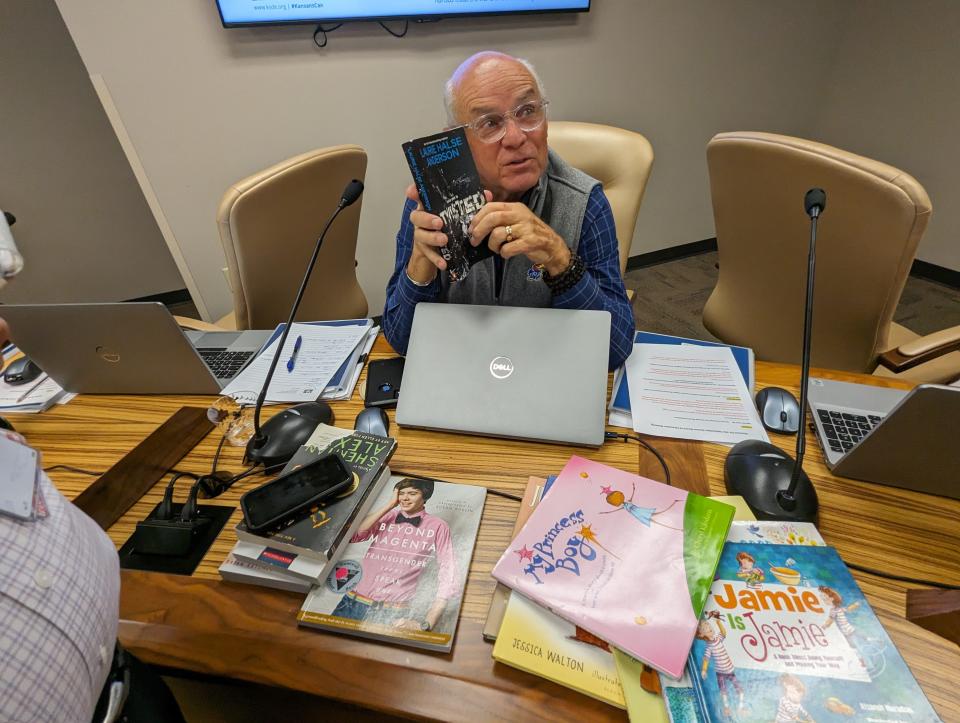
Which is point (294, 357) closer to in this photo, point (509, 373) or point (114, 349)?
point (114, 349)

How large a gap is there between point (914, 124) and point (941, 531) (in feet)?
10.5

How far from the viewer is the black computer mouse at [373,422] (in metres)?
0.80

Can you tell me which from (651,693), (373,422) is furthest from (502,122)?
(651,693)

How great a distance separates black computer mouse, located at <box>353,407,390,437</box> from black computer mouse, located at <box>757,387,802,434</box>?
0.65m

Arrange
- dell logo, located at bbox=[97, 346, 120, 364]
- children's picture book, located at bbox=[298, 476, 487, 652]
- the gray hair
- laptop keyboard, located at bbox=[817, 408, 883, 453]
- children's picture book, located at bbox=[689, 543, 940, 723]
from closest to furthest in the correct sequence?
1. children's picture book, located at bbox=[689, 543, 940, 723]
2. children's picture book, located at bbox=[298, 476, 487, 652]
3. laptop keyboard, located at bbox=[817, 408, 883, 453]
4. dell logo, located at bbox=[97, 346, 120, 364]
5. the gray hair

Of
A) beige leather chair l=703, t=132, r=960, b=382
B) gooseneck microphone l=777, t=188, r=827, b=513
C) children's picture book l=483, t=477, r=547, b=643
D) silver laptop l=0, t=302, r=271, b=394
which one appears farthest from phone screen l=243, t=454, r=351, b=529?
beige leather chair l=703, t=132, r=960, b=382

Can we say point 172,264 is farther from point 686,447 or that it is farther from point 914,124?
point 914,124

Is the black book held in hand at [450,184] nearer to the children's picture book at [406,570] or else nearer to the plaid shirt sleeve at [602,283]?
the plaid shirt sleeve at [602,283]

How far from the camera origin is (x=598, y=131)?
1432 mm

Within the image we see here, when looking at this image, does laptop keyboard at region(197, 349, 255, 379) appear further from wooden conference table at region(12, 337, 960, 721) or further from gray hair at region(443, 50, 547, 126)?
gray hair at region(443, 50, 547, 126)

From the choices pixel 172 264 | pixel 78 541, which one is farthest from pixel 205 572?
pixel 172 264

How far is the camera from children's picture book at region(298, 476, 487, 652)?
0.54 metres

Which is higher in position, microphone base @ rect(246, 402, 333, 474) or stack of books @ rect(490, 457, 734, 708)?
microphone base @ rect(246, 402, 333, 474)

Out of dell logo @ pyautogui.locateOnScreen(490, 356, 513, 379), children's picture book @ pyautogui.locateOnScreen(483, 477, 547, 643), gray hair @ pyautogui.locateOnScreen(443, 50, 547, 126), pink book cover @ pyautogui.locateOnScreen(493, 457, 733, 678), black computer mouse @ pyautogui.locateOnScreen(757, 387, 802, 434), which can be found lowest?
black computer mouse @ pyautogui.locateOnScreen(757, 387, 802, 434)
